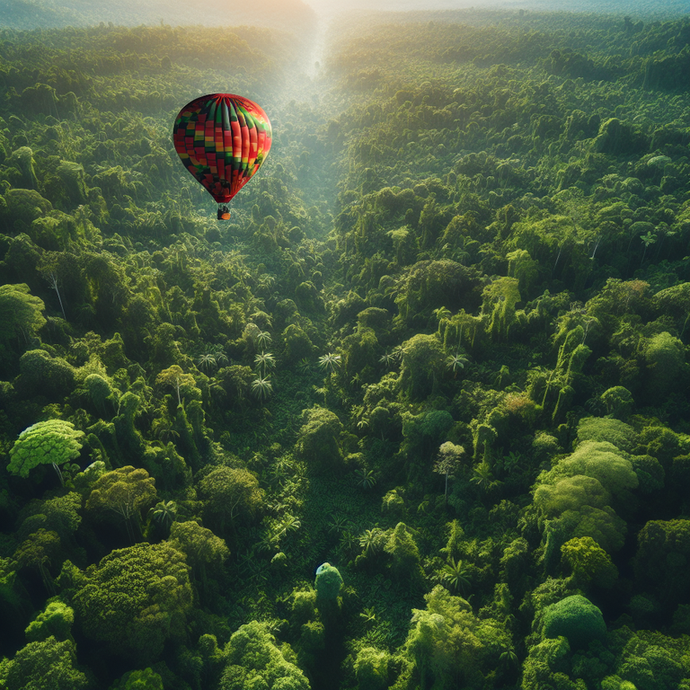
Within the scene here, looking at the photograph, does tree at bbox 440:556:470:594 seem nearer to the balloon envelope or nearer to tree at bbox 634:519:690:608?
tree at bbox 634:519:690:608

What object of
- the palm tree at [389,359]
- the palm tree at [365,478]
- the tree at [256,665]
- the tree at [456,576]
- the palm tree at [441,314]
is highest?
the palm tree at [441,314]

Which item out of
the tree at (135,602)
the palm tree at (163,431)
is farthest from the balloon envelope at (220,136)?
the tree at (135,602)

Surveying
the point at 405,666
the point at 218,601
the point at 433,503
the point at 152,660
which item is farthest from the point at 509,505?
the point at 152,660

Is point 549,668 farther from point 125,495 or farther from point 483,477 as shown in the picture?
point 125,495

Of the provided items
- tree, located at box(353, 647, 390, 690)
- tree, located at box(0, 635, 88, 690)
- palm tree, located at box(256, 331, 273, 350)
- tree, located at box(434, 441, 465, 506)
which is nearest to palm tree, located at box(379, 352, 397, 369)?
palm tree, located at box(256, 331, 273, 350)

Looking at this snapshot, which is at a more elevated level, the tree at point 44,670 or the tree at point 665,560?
the tree at point 665,560

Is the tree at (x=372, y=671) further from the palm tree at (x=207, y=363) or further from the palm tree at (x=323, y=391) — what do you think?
the palm tree at (x=207, y=363)

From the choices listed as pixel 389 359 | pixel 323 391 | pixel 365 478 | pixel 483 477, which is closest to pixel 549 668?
pixel 483 477

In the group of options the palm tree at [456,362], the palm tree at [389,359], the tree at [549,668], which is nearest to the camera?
the tree at [549,668]
